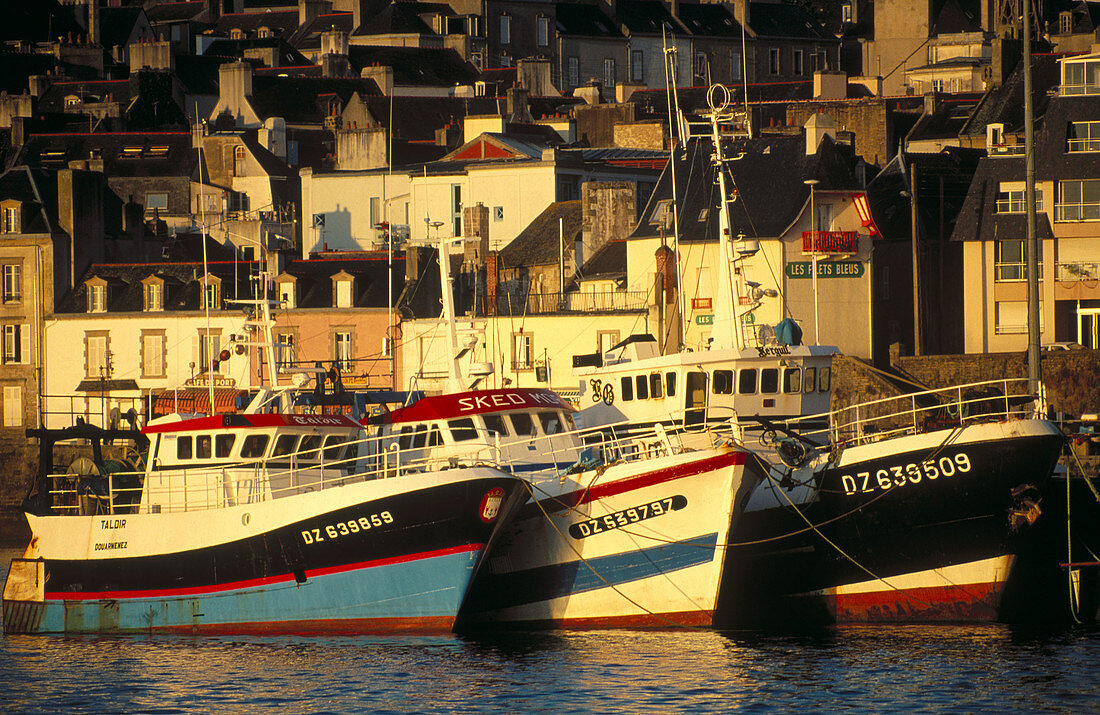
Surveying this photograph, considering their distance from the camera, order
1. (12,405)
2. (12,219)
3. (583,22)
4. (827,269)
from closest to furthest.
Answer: (827,269) → (12,405) → (12,219) → (583,22)

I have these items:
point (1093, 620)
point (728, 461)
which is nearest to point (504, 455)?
point (728, 461)

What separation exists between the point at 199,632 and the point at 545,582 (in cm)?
632

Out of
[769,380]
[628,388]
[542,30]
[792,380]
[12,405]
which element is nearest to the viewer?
[769,380]

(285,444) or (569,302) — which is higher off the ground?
(569,302)

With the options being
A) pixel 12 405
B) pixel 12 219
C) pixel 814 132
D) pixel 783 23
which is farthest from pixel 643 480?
pixel 783 23

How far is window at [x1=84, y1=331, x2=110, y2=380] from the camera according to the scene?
217ft

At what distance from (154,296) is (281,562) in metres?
34.6

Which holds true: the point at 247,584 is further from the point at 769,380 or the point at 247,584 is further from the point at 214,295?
the point at 214,295

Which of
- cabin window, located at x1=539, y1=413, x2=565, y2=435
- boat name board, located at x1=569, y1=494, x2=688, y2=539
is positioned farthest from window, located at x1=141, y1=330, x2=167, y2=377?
boat name board, located at x1=569, y1=494, x2=688, y2=539

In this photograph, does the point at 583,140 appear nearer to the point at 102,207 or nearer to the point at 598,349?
the point at 102,207

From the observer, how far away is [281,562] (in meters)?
32.9

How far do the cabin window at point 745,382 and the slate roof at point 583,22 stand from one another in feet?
299

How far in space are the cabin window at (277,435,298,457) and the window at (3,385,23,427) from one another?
34295 mm

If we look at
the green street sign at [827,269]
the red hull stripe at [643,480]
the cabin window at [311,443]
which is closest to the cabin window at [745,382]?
the red hull stripe at [643,480]
